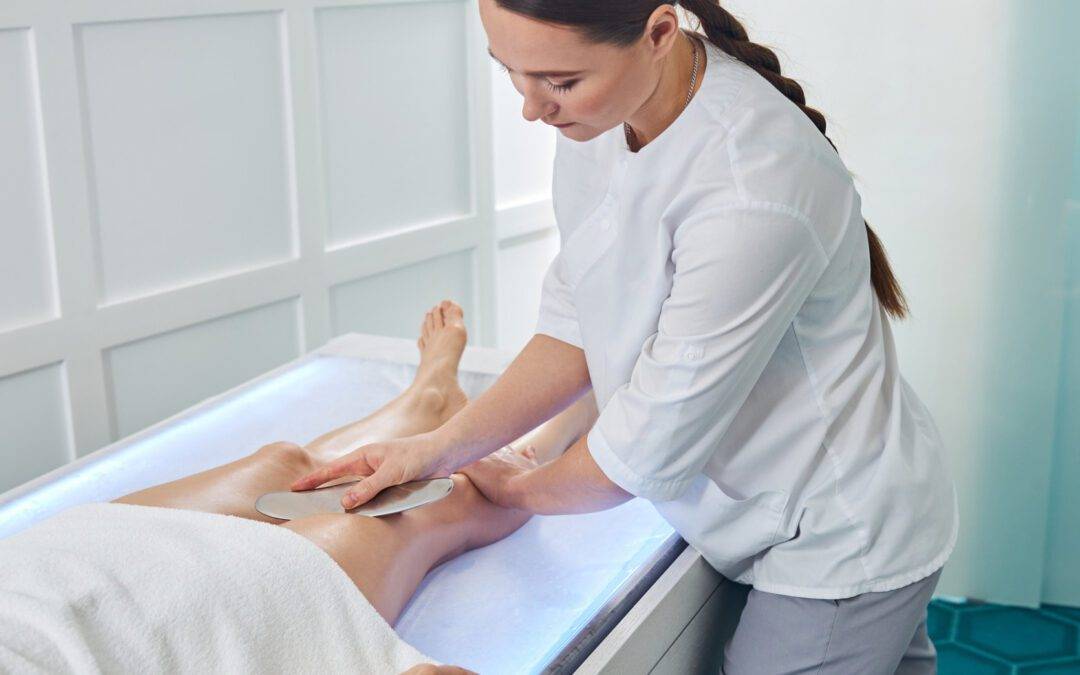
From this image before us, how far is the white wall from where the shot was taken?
243 cm

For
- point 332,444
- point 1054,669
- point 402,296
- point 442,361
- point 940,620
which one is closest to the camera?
point 332,444

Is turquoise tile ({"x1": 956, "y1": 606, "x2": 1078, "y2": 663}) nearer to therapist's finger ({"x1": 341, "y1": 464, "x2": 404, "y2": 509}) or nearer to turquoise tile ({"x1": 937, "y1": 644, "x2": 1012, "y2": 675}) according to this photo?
turquoise tile ({"x1": 937, "y1": 644, "x2": 1012, "y2": 675})

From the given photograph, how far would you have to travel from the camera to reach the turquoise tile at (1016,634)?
2.51 m

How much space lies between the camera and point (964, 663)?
97.9 inches

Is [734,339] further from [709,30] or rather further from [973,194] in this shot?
[973,194]

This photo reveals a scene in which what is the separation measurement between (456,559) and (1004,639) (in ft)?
5.20

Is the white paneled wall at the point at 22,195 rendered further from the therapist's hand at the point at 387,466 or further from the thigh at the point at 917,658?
the thigh at the point at 917,658

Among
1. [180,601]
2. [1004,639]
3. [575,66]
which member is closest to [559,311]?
[575,66]

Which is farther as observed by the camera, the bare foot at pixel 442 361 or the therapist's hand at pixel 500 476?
the bare foot at pixel 442 361

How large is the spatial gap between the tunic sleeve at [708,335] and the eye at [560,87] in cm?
17

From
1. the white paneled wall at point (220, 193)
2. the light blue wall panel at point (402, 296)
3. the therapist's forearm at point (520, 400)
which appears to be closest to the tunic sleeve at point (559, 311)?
the therapist's forearm at point (520, 400)

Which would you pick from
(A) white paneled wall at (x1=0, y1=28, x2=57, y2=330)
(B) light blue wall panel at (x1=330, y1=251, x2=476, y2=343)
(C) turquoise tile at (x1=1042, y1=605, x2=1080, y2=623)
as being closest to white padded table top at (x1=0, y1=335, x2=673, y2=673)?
(A) white paneled wall at (x1=0, y1=28, x2=57, y2=330)

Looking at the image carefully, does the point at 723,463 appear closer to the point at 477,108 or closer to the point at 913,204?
the point at 913,204

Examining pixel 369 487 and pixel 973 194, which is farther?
pixel 973 194
